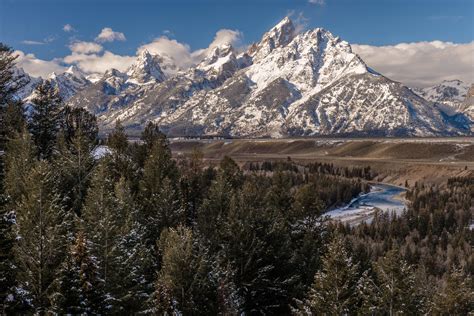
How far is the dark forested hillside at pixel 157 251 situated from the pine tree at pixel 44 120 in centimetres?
16

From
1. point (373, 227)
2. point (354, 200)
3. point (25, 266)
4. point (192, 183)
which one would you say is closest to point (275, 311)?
point (25, 266)

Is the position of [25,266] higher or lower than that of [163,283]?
higher

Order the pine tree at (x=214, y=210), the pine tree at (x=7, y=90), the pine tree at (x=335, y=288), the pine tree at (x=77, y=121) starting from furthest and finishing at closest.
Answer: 1. the pine tree at (x=77, y=121)
2. the pine tree at (x=7, y=90)
3. the pine tree at (x=214, y=210)
4. the pine tree at (x=335, y=288)

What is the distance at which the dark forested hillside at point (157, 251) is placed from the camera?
27.7 m

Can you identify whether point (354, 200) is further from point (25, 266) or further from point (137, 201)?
point (25, 266)

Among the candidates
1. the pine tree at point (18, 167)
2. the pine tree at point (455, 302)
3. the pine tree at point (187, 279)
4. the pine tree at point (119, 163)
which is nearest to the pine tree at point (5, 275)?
the pine tree at point (187, 279)

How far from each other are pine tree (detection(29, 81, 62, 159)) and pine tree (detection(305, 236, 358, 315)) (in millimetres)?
48845

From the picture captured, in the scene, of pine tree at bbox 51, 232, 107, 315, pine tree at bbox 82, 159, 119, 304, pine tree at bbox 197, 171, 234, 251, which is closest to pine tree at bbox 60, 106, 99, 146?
pine tree at bbox 197, 171, 234, 251

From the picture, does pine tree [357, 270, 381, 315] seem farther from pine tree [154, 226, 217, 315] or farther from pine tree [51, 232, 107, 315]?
pine tree [51, 232, 107, 315]

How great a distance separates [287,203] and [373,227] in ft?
254

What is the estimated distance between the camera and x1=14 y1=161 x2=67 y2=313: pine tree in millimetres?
27469

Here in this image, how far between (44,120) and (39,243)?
44883mm

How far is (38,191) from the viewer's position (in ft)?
98.7

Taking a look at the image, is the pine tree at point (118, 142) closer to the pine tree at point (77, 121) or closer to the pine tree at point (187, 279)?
the pine tree at point (77, 121)
